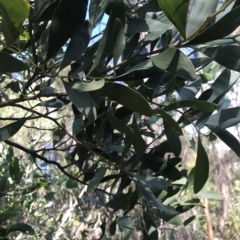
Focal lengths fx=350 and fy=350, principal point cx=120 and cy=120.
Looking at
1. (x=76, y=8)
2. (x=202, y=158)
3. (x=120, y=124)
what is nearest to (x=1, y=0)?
(x=76, y=8)

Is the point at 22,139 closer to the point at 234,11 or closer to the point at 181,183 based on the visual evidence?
the point at 181,183

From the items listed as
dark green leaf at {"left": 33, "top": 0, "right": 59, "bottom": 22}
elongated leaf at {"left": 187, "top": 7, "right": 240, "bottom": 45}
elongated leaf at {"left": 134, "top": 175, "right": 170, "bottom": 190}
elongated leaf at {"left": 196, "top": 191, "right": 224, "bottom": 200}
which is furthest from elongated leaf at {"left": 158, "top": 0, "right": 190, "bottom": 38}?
elongated leaf at {"left": 196, "top": 191, "right": 224, "bottom": 200}

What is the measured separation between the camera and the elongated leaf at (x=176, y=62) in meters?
0.38

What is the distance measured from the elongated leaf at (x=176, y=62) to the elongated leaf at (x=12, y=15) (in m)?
0.15

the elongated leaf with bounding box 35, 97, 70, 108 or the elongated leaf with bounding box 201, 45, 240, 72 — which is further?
the elongated leaf with bounding box 35, 97, 70, 108

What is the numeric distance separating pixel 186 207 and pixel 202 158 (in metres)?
0.33

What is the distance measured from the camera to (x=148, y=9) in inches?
20.0

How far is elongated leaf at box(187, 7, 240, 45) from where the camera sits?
1.12 feet

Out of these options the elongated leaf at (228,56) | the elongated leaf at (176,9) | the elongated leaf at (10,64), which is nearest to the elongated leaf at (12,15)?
the elongated leaf at (10,64)

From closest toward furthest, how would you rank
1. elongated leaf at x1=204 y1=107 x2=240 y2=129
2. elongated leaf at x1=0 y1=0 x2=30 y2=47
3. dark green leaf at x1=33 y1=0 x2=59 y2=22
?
elongated leaf at x1=0 y1=0 x2=30 y2=47
dark green leaf at x1=33 y1=0 x2=59 y2=22
elongated leaf at x1=204 y1=107 x2=240 y2=129

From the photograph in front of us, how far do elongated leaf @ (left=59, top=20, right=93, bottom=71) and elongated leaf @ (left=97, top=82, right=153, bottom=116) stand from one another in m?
0.05

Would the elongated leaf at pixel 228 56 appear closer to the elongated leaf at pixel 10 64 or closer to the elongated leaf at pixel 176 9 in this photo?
the elongated leaf at pixel 176 9

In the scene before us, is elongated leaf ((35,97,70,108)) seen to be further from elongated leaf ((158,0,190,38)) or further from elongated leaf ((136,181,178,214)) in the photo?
elongated leaf ((158,0,190,38))

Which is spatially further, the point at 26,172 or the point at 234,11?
the point at 26,172
